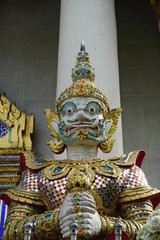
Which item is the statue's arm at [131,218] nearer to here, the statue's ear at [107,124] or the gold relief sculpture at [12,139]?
the statue's ear at [107,124]

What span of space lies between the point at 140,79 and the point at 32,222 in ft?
10.3

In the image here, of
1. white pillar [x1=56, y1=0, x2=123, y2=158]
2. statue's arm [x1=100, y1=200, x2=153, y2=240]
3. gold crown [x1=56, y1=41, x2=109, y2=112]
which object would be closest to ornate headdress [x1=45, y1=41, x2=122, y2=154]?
gold crown [x1=56, y1=41, x2=109, y2=112]

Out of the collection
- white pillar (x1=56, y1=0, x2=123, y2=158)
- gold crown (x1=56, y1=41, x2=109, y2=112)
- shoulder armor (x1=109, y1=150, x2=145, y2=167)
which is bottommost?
shoulder armor (x1=109, y1=150, x2=145, y2=167)

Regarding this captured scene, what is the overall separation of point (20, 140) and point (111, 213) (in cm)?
209

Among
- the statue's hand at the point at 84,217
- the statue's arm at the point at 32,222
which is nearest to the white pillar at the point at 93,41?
the statue's arm at the point at 32,222

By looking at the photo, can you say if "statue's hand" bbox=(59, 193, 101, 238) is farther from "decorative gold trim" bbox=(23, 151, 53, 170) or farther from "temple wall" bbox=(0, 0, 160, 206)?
"temple wall" bbox=(0, 0, 160, 206)

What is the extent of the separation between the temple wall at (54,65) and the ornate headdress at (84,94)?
1723 millimetres

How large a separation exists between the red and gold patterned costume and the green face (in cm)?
16

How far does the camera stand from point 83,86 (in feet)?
9.46

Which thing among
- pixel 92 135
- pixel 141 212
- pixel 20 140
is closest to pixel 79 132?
pixel 92 135

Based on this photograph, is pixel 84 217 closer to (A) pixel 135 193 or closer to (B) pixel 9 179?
(A) pixel 135 193

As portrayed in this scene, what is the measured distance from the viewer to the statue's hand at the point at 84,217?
84.4 inches

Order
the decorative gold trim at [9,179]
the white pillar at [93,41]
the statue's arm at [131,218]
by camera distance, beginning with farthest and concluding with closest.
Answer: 1. the decorative gold trim at [9,179]
2. the white pillar at [93,41]
3. the statue's arm at [131,218]

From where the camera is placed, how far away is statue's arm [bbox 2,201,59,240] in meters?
2.31
